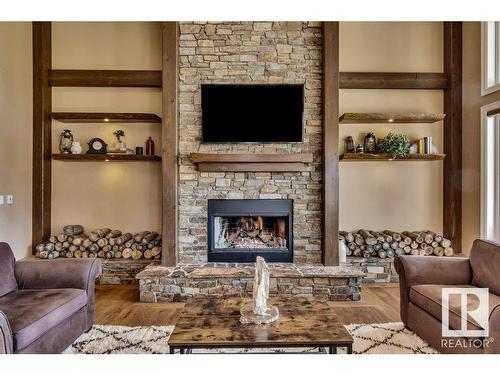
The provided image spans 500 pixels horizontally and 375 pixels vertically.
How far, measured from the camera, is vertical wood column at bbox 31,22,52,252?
14.3 ft

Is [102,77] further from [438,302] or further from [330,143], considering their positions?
[438,302]

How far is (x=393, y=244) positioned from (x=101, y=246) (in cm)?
383

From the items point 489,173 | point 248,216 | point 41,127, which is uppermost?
point 41,127

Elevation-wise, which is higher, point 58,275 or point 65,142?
point 65,142

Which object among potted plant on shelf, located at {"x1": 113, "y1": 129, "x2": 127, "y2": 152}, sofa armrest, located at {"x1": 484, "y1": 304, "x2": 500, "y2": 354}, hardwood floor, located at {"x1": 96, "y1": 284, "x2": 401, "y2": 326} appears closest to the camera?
sofa armrest, located at {"x1": 484, "y1": 304, "x2": 500, "y2": 354}

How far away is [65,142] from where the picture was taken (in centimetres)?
435

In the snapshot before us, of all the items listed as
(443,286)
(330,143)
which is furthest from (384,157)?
(443,286)

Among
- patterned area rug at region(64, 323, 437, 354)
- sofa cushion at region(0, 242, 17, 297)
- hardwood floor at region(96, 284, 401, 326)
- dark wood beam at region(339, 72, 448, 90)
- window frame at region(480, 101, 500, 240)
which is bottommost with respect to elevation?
hardwood floor at region(96, 284, 401, 326)

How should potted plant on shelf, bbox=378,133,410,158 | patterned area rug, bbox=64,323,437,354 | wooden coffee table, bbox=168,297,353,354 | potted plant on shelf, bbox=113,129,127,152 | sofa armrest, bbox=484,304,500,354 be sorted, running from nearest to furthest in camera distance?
wooden coffee table, bbox=168,297,353,354
sofa armrest, bbox=484,304,500,354
patterned area rug, bbox=64,323,437,354
potted plant on shelf, bbox=378,133,410,158
potted plant on shelf, bbox=113,129,127,152

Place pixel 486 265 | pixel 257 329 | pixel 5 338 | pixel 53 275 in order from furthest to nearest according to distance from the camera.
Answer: pixel 53 275 < pixel 486 265 < pixel 257 329 < pixel 5 338

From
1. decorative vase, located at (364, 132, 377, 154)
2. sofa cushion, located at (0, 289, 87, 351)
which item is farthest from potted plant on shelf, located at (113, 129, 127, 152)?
decorative vase, located at (364, 132, 377, 154)

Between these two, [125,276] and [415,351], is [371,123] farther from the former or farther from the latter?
[125,276]

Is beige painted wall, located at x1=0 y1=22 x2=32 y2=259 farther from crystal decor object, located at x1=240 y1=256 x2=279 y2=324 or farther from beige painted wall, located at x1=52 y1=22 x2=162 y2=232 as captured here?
crystal decor object, located at x1=240 y1=256 x2=279 y2=324

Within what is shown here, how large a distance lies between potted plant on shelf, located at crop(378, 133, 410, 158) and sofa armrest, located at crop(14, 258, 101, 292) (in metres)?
3.68
